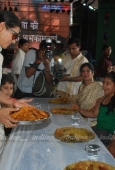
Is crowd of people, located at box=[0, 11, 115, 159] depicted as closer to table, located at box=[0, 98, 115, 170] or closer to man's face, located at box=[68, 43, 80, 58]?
man's face, located at box=[68, 43, 80, 58]

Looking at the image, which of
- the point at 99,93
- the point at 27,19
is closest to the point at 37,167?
the point at 99,93

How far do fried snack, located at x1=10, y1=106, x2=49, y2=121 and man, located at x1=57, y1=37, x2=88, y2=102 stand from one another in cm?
186

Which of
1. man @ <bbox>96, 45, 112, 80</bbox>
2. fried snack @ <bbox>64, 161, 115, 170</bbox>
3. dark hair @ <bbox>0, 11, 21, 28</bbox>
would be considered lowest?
man @ <bbox>96, 45, 112, 80</bbox>

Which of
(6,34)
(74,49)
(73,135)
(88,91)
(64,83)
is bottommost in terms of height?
(64,83)

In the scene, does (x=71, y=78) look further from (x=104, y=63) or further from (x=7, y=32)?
(x=7, y=32)

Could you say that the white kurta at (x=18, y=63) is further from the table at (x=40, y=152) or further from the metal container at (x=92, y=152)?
the metal container at (x=92, y=152)

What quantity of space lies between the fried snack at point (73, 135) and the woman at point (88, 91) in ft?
4.02

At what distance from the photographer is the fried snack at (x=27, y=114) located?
5.45 feet

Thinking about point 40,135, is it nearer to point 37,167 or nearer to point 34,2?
point 37,167

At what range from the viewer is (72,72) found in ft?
12.1

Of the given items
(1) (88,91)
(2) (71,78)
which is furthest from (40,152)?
(2) (71,78)

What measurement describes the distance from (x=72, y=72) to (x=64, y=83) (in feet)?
0.71

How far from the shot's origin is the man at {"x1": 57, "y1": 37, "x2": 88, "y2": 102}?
142 inches

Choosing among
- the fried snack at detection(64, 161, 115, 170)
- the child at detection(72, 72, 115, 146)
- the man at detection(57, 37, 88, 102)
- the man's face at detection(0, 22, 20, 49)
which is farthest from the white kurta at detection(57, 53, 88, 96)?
the fried snack at detection(64, 161, 115, 170)
